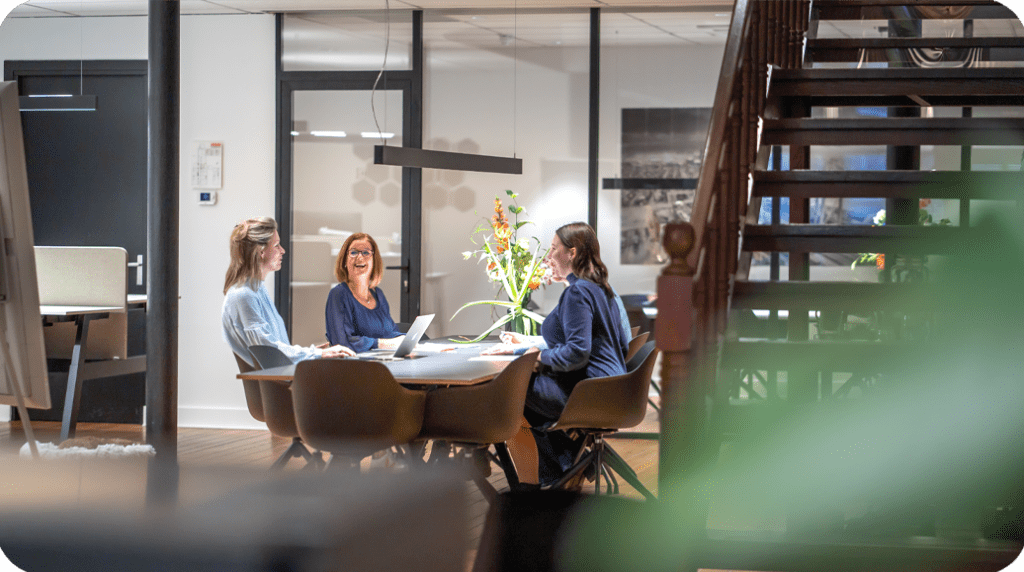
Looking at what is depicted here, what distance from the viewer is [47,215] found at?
23.7ft

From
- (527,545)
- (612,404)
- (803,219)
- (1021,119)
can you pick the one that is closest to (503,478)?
(612,404)

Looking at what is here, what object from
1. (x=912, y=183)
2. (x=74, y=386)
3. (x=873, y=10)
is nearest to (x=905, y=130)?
(x=912, y=183)

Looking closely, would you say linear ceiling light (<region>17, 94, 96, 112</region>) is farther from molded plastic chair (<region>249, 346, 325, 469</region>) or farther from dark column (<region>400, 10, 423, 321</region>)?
molded plastic chair (<region>249, 346, 325, 469</region>)

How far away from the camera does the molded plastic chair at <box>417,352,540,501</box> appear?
388 cm

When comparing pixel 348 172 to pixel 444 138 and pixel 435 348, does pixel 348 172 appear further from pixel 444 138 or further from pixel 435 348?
pixel 435 348

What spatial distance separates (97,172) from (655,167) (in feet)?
14.0

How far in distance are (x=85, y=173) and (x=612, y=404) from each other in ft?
16.2

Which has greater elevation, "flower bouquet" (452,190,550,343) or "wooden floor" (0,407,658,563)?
"flower bouquet" (452,190,550,343)

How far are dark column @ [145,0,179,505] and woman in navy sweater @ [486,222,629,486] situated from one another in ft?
4.97

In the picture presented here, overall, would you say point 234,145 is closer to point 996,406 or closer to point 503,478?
point 503,478

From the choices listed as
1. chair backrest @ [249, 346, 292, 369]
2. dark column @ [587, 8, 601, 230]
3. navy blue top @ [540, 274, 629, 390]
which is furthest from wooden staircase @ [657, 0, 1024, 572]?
dark column @ [587, 8, 601, 230]

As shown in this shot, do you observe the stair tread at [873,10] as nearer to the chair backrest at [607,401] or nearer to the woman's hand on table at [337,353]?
the chair backrest at [607,401]

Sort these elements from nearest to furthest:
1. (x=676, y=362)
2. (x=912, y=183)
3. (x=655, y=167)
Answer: (x=676, y=362)
(x=912, y=183)
(x=655, y=167)

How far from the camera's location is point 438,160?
4945 millimetres
